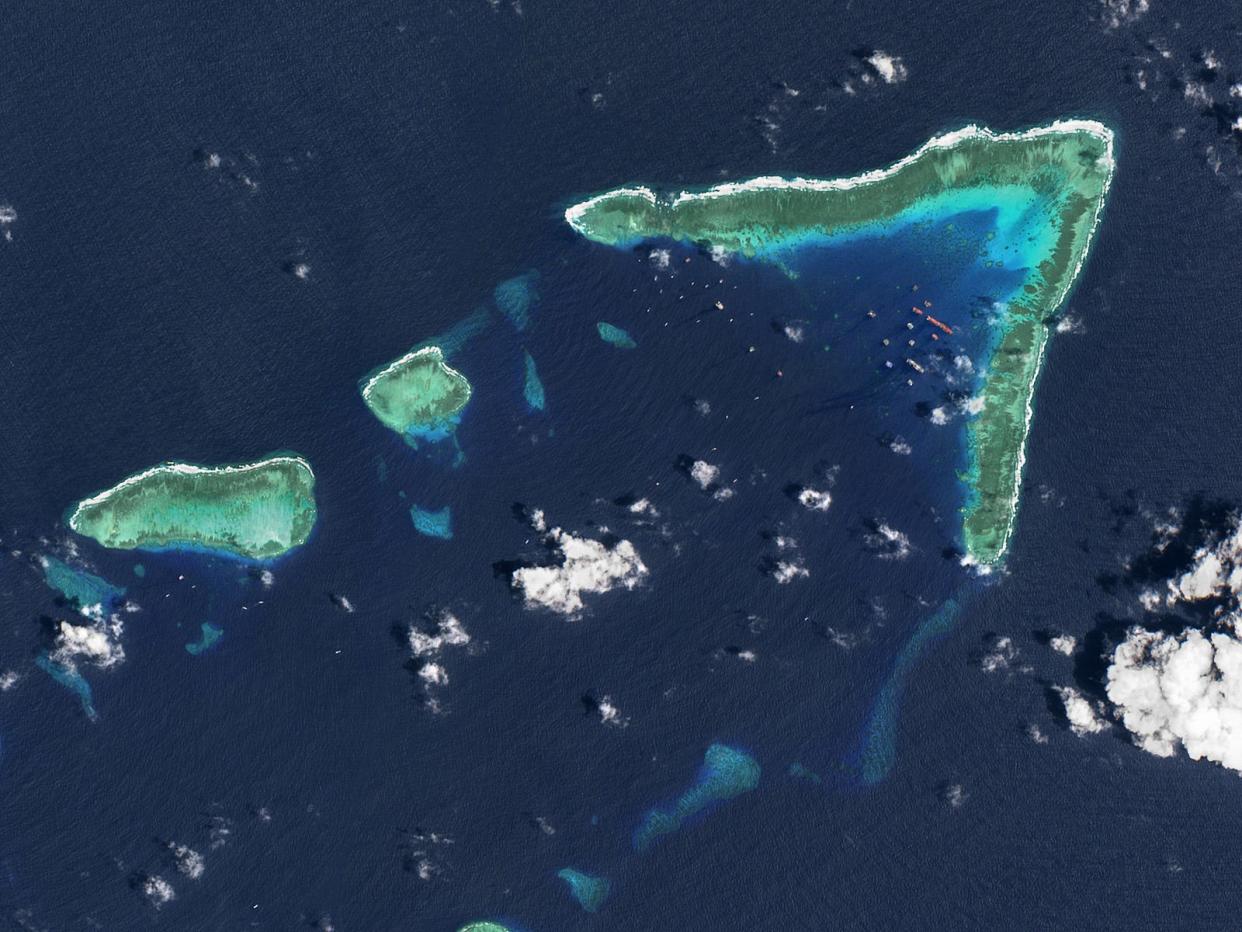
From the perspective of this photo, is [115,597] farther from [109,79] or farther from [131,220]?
[109,79]

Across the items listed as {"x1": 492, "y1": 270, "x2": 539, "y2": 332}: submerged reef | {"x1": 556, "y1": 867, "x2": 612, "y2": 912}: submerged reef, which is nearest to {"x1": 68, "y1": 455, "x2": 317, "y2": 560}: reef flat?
{"x1": 492, "y1": 270, "x2": 539, "y2": 332}: submerged reef

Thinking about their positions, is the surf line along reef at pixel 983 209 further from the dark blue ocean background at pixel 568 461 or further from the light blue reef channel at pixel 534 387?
the light blue reef channel at pixel 534 387

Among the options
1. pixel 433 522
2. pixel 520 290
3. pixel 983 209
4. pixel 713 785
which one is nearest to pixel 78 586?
pixel 433 522

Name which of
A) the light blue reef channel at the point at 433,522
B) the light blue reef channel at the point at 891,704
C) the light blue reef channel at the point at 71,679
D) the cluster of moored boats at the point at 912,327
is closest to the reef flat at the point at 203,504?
the light blue reef channel at the point at 433,522

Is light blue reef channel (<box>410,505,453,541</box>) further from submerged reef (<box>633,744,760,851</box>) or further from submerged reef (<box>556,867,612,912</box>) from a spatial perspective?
submerged reef (<box>556,867,612,912</box>)

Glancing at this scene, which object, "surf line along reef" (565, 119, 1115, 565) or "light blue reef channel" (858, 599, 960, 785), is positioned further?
"light blue reef channel" (858, 599, 960, 785)

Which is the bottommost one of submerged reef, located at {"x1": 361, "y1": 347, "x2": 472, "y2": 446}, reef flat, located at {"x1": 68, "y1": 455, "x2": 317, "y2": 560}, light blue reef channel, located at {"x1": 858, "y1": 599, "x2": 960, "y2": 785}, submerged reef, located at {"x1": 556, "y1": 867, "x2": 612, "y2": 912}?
submerged reef, located at {"x1": 556, "y1": 867, "x2": 612, "y2": 912}

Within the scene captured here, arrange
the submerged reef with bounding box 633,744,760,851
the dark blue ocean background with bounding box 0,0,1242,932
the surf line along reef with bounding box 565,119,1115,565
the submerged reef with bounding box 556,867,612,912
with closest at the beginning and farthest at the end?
1. the surf line along reef with bounding box 565,119,1115,565
2. the dark blue ocean background with bounding box 0,0,1242,932
3. the submerged reef with bounding box 633,744,760,851
4. the submerged reef with bounding box 556,867,612,912

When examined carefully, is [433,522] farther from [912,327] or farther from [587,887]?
[912,327]
